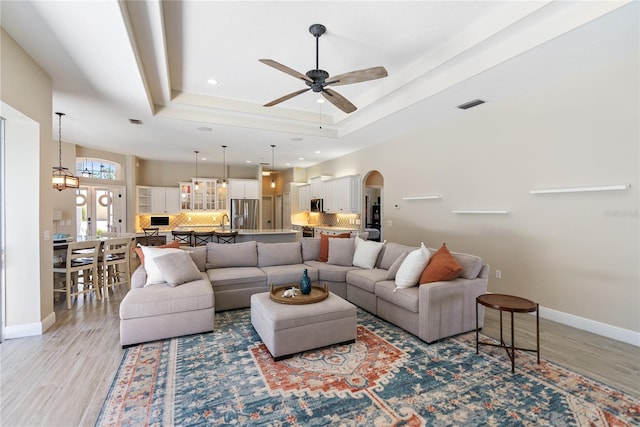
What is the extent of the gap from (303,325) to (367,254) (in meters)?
1.98

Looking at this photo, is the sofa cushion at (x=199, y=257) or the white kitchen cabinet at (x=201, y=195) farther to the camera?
the white kitchen cabinet at (x=201, y=195)

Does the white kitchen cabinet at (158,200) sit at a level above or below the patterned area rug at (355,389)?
above

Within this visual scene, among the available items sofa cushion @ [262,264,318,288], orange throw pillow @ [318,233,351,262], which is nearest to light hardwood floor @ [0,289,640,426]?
sofa cushion @ [262,264,318,288]

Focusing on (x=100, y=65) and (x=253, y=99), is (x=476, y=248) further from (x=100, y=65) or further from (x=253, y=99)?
(x=100, y=65)

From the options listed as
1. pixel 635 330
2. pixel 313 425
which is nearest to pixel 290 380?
pixel 313 425

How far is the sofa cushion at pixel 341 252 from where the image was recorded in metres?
4.75

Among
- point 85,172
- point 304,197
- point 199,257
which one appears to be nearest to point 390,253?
point 199,257

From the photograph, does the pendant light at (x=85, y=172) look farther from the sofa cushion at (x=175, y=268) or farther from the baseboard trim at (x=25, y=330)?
the sofa cushion at (x=175, y=268)

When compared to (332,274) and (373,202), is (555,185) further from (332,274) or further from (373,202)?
(373,202)

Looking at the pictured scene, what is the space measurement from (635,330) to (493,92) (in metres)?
3.15

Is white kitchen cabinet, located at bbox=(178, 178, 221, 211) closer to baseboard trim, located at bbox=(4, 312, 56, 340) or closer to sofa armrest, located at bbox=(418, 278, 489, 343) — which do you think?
baseboard trim, located at bbox=(4, 312, 56, 340)

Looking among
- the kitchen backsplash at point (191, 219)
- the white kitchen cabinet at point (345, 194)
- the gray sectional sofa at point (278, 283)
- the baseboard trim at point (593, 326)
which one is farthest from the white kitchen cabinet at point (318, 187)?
the baseboard trim at point (593, 326)

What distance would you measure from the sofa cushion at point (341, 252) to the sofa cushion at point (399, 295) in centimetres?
109

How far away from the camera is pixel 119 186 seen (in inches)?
331
